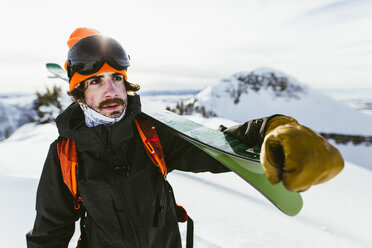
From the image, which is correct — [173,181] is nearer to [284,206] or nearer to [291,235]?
[291,235]

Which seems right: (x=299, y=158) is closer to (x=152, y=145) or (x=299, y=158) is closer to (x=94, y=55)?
(x=152, y=145)

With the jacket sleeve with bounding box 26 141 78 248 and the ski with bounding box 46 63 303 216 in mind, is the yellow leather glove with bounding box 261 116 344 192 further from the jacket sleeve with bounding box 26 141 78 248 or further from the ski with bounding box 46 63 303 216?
the jacket sleeve with bounding box 26 141 78 248

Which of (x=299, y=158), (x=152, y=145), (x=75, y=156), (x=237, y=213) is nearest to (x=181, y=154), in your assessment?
(x=152, y=145)

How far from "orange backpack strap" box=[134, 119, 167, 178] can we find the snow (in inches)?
79.2

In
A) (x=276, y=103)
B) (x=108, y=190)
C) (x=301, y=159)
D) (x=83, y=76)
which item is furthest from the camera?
(x=276, y=103)

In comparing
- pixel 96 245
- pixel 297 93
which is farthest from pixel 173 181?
pixel 297 93

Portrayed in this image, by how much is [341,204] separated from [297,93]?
3247 centimetres

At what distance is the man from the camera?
4.25ft

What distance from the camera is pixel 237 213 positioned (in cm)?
404

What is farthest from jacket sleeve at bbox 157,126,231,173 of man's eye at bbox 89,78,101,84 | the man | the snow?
the snow

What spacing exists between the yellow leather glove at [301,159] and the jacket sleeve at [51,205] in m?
1.33

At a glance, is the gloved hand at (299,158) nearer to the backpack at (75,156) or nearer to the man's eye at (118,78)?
the backpack at (75,156)

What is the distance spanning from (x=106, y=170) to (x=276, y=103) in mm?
35548

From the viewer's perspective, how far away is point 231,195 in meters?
4.95
